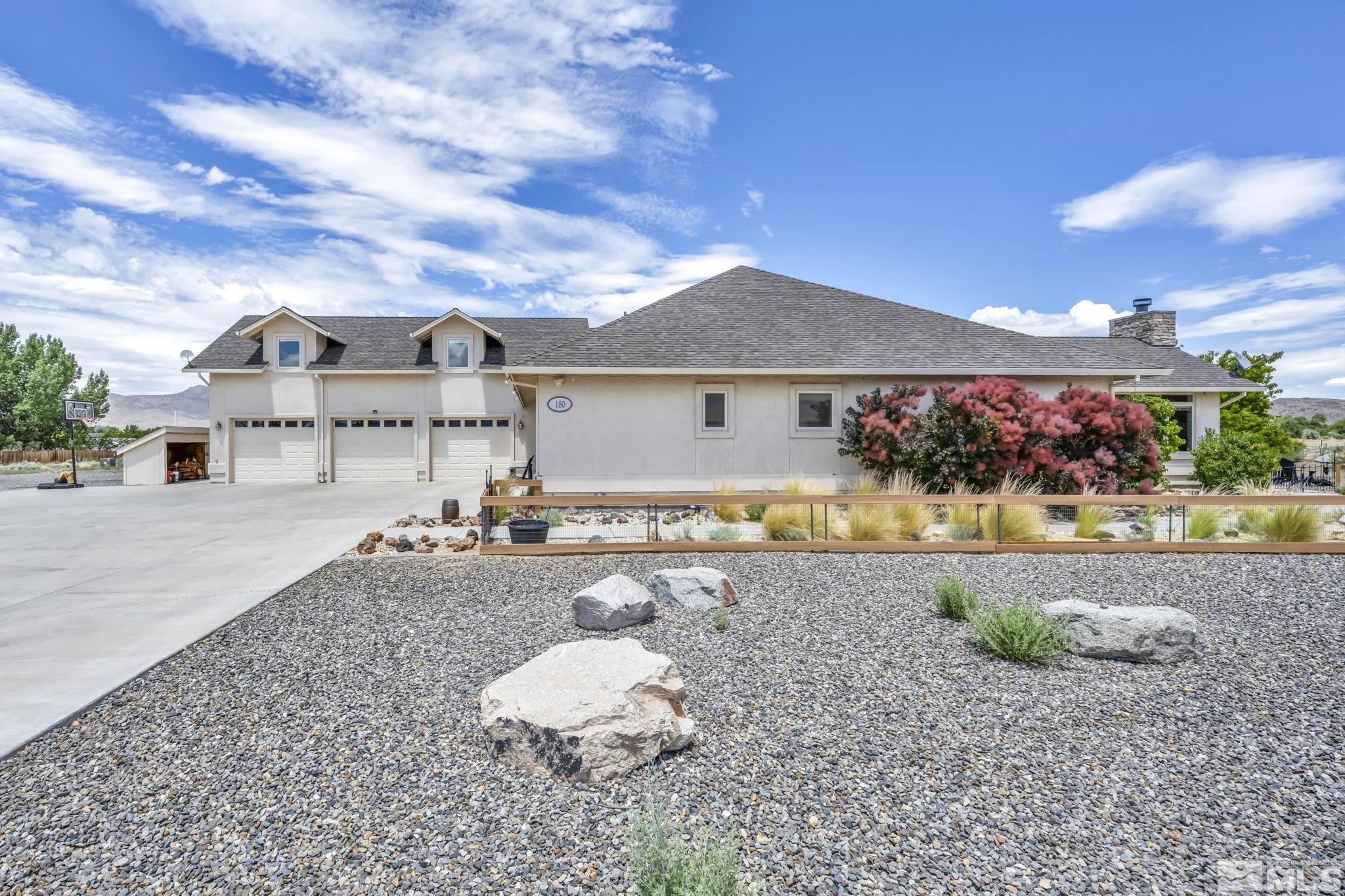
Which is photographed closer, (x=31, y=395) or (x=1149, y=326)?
(x=1149, y=326)

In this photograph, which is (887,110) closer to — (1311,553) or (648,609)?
(1311,553)

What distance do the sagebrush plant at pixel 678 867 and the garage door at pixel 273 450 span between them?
2178 cm

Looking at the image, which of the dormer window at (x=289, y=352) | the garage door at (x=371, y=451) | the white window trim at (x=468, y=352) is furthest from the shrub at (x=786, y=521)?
the dormer window at (x=289, y=352)

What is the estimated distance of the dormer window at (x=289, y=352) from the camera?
20.5 m

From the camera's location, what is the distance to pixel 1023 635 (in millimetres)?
4406

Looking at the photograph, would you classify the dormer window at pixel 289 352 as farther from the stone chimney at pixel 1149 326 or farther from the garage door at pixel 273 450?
the stone chimney at pixel 1149 326

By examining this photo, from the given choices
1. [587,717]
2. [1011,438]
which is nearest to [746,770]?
[587,717]

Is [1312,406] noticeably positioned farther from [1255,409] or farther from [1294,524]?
[1294,524]

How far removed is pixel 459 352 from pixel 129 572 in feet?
47.0

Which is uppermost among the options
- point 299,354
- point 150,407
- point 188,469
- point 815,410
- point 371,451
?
point 150,407

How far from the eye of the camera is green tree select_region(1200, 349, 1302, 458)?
19.8 metres

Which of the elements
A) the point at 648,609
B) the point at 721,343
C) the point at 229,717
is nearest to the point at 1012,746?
the point at 648,609

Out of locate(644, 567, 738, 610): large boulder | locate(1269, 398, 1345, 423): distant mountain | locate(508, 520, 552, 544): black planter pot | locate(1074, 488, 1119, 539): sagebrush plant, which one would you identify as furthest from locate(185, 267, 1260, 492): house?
locate(1269, 398, 1345, 423): distant mountain

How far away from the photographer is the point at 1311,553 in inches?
322
